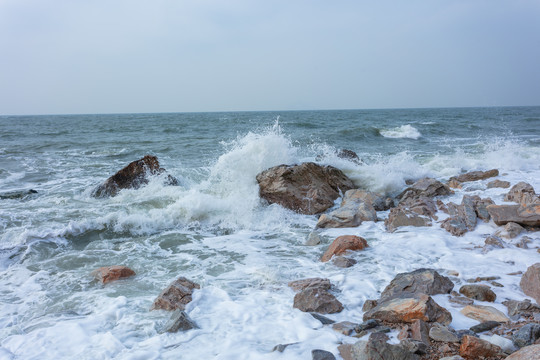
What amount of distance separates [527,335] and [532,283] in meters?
1.10

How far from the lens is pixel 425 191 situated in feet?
24.9

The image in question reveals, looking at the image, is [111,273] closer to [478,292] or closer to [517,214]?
[478,292]

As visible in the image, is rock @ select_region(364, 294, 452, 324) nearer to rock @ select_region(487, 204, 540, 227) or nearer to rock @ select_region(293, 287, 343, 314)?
rock @ select_region(293, 287, 343, 314)

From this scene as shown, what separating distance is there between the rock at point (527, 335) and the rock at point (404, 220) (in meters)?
3.03

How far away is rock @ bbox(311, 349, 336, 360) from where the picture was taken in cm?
281

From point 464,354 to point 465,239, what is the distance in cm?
294

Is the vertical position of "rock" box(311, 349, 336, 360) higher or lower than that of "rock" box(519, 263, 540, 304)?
lower

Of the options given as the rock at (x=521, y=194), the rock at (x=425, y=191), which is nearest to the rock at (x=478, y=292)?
the rock at (x=521, y=194)

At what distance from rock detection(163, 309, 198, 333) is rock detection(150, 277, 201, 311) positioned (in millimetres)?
288

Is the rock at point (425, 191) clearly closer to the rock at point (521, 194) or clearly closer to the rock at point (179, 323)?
the rock at point (521, 194)

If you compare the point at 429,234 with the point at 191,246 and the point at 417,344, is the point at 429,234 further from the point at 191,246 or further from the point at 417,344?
the point at 191,246

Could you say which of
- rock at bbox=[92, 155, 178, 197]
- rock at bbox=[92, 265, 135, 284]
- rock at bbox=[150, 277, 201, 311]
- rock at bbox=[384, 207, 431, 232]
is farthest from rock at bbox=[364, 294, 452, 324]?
rock at bbox=[92, 155, 178, 197]

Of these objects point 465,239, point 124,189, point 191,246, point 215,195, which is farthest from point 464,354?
point 124,189

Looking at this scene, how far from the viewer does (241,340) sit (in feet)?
10.4
